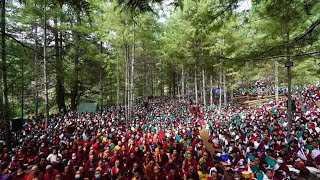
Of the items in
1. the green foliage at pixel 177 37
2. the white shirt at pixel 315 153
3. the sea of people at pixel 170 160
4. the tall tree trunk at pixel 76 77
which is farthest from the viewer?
the tall tree trunk at pixel 76 77

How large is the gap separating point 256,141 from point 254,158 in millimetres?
2605

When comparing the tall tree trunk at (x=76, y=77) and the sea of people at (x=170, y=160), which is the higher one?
the tall tree trunk at (x=76, y=77)

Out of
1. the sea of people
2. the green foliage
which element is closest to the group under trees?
the green foliage

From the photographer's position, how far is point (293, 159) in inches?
293

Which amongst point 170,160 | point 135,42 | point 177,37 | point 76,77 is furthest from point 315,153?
point 76,77

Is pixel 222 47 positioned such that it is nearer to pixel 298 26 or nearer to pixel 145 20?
pixel 145 20

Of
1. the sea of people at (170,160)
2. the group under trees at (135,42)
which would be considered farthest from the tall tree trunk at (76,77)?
the sea of people at (170,160)

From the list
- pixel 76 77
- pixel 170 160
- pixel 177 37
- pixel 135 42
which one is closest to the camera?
pixel 170 160

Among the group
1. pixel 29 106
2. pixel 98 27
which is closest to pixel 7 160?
pixel 98 27

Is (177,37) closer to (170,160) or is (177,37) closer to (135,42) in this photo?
(135,42)

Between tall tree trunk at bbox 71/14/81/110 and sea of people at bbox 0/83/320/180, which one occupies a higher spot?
tall tree trunk at bbox 71/14/81/110

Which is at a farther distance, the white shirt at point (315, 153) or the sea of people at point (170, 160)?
the white shirt at point (315, 153)

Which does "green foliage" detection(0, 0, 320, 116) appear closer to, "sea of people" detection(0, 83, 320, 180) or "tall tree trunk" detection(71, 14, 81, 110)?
"tall tree trunk" detection(71, 14, 81, 110)

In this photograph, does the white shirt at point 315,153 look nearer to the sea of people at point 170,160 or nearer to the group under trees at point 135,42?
the sea of people at point 170,160
